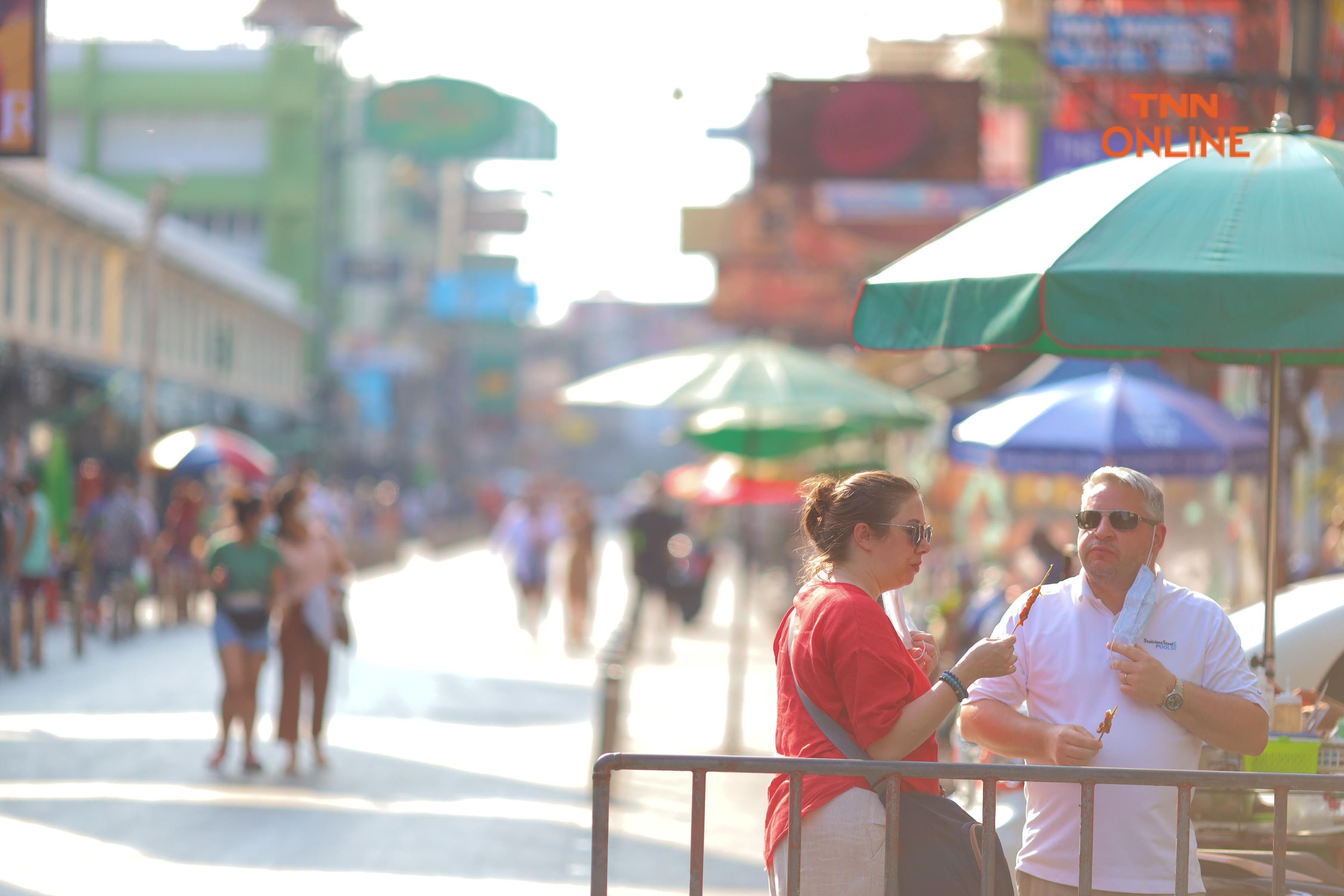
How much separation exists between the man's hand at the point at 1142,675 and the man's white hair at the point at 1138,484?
409mm

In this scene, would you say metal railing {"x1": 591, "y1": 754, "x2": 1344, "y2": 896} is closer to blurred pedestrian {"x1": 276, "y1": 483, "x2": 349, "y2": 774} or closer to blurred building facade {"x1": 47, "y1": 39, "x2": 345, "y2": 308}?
blurred pedestrian {"x1": 276, "y1": 483, "x2": 349, "y2": 774}

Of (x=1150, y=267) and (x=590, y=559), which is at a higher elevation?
(x=1150, y=267)

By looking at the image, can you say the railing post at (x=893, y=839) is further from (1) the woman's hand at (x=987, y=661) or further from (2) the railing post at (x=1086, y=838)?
(2) the railing post at (x=1086, y=838)

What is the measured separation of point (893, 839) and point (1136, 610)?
0.85 m

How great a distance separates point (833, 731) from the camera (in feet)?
14.1

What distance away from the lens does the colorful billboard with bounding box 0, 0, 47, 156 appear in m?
10.4

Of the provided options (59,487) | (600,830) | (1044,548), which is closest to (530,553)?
(59,487)

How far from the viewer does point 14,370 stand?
26.7 meters

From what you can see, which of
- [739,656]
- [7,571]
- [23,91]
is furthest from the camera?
[7,571]

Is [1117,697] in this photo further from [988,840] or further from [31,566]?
[31,566]

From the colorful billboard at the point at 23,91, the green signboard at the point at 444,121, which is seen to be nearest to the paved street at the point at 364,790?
the colorful billboard at the point at 23,91

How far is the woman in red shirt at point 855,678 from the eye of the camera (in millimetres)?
4230

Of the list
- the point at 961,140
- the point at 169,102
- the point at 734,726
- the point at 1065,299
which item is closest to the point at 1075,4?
the point at 961,140

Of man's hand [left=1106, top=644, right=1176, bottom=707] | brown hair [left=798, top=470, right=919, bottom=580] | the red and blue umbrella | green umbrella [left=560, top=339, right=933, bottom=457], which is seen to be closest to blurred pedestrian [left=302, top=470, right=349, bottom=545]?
the red and blue umbrella
